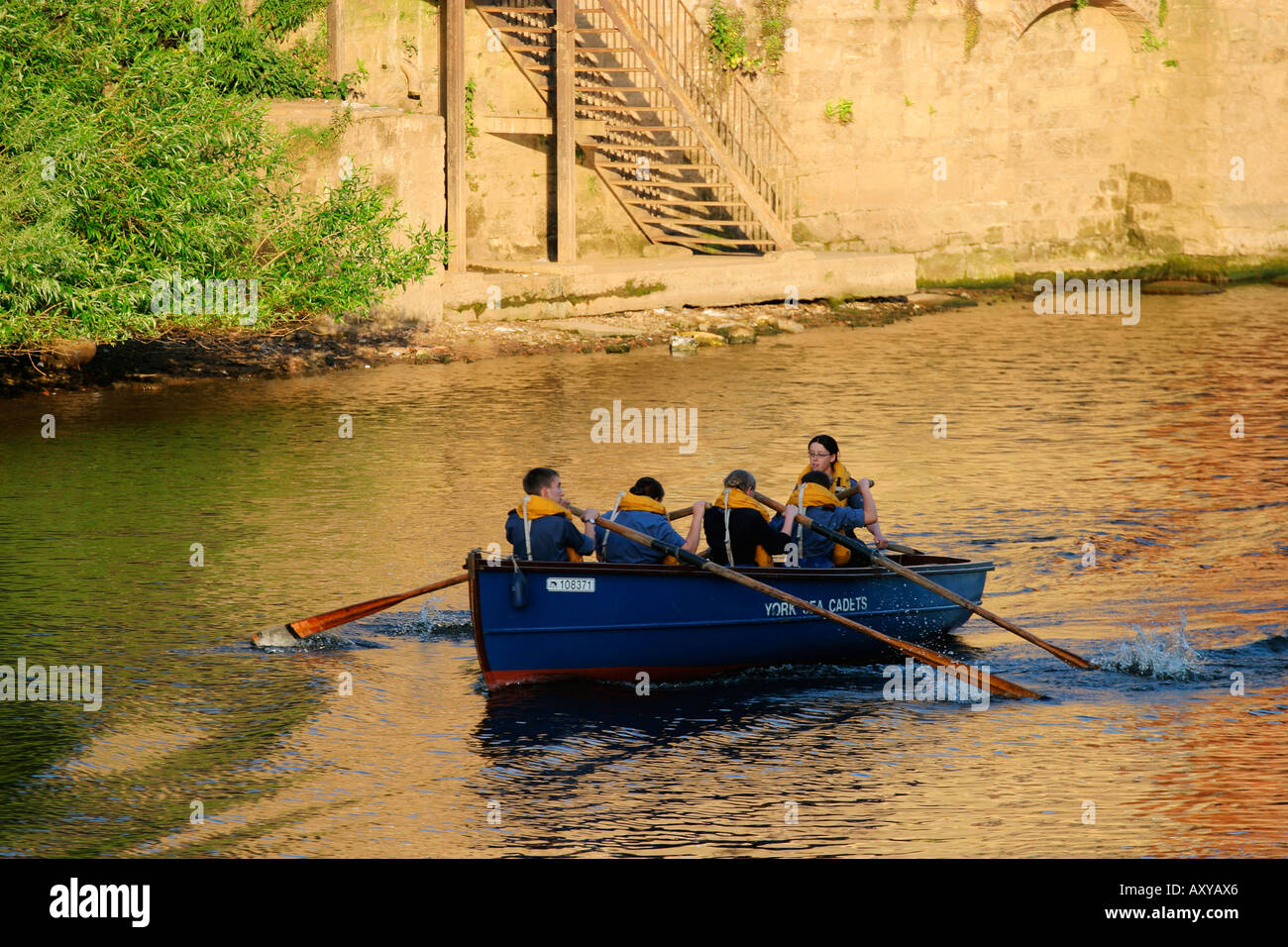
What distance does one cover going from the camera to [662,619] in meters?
11.3

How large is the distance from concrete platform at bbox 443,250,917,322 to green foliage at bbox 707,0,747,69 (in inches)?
135

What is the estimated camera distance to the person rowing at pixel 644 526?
11.8 meters

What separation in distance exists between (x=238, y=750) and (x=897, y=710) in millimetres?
4118

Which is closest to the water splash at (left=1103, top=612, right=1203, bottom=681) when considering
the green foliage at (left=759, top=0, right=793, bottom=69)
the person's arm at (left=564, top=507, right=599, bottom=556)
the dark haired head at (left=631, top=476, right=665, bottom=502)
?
the dark haired head at (left=631, top=476, right=665, bottom=502)

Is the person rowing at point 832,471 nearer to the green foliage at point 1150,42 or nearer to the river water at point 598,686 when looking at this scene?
the river water at point 598,686

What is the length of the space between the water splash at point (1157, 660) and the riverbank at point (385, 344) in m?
11.6

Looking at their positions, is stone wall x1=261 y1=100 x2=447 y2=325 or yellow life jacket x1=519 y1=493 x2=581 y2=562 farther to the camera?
stone wall x1=261 y1=100 x2=447 y2=325

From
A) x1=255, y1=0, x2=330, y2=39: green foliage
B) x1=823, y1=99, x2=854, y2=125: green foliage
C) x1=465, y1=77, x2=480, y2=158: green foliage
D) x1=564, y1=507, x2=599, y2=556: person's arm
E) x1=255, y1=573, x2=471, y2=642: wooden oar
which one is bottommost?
x1=255, y1=573, x2=471, y2=642: wooden oar

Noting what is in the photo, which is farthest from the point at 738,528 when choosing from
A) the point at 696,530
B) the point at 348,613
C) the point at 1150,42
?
the point at 1150,42

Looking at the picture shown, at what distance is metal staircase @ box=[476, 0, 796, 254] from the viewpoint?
87.2 feet

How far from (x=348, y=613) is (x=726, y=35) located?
62.0 feet

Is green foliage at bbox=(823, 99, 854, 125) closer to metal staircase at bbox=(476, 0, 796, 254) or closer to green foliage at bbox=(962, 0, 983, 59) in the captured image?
metal staircase at bbox=(476, 0, 796, 254)

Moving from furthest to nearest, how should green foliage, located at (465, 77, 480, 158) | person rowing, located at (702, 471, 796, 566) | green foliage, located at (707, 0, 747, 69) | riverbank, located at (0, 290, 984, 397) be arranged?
green foliage, located at (707, 0, 747, 69)
green foliage, located at (465, 77, 480, 158)
riverbank, located at (0, 290, 984, 397)
person rowing, located at (702, 471, 796, 566)

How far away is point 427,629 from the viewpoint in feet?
41.5
